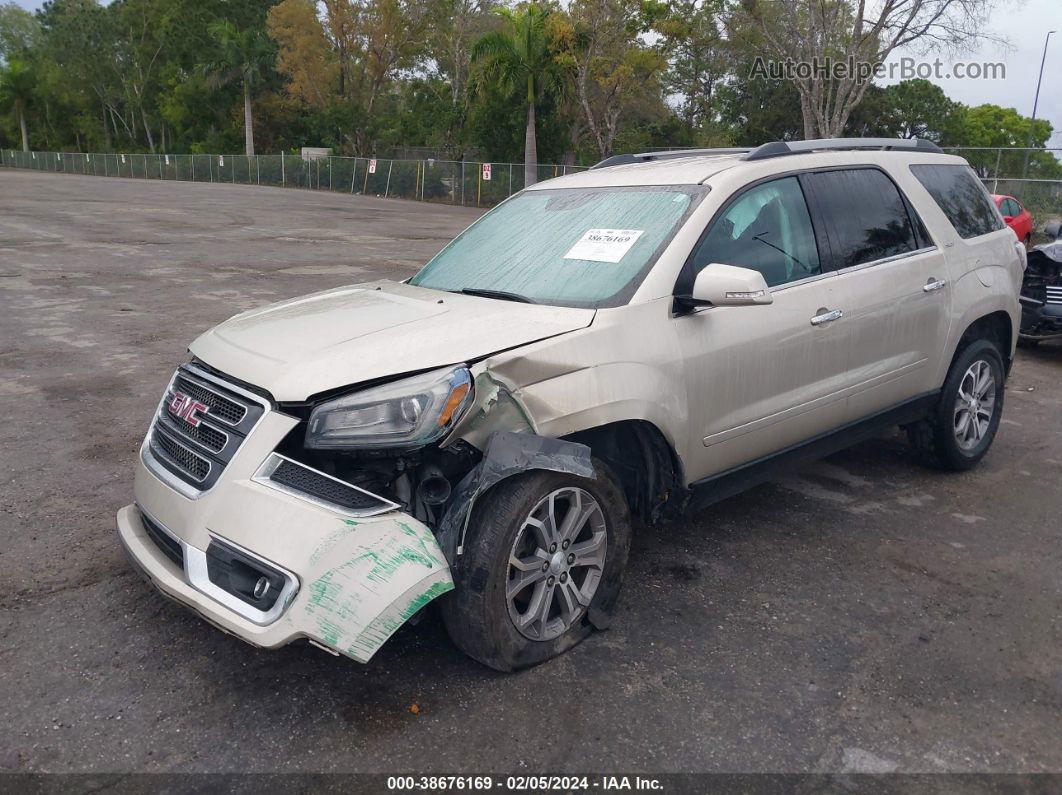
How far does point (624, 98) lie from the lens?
120ft

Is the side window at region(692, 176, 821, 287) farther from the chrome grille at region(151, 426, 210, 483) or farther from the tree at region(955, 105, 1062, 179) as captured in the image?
the tree at region(955, 105, 1062, 179)

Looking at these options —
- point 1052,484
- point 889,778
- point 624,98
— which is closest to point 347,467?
point 889,778

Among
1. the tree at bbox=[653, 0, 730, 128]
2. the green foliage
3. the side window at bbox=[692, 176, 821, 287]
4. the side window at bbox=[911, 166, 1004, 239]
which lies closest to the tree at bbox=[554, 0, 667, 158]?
the green foliage

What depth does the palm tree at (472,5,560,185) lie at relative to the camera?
33.2 metres

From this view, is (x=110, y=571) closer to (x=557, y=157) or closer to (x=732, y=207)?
(x=732, y=207)

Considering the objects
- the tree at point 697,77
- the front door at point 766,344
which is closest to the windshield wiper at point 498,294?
the front door at point 766,344

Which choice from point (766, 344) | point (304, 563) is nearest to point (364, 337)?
point (304, 563)

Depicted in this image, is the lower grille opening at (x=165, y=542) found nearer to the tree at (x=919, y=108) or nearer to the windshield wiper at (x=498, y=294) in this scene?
the windshield wiper at (x=498, y=294)

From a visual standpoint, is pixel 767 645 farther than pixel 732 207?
No

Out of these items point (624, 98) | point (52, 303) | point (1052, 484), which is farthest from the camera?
point (624, 98)

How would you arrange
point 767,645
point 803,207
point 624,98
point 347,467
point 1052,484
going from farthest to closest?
1. point 624,98
2. point 1052,484
3. point 803,207
4. point 767,645
5. point 347,467

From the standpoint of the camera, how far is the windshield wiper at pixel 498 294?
3755 mm

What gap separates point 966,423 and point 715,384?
95.4 inches

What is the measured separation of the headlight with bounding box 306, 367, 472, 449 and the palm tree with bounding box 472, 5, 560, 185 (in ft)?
103
